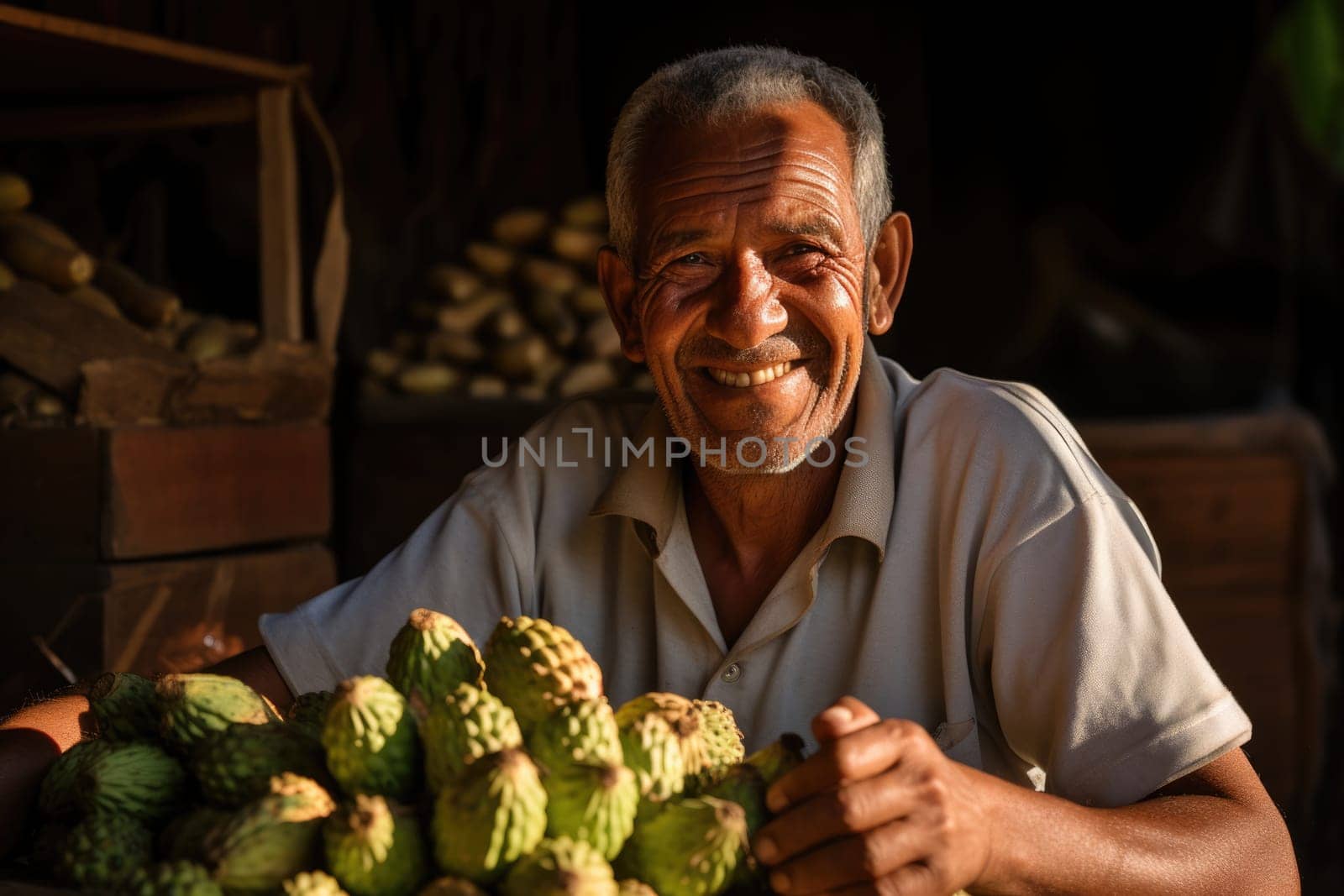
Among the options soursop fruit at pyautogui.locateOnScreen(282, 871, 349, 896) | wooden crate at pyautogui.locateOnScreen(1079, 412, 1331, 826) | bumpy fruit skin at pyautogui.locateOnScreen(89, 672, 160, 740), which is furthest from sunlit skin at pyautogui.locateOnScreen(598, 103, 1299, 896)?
wooden crate at pyautogui.locateOnScreen(1079, 412, 1331, 826)

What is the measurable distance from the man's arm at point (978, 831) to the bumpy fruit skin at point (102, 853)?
0.61 m

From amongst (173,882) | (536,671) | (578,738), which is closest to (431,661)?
(536,671)

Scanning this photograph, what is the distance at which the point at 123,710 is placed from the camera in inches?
59.8

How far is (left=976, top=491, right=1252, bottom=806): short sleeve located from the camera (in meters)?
1.69

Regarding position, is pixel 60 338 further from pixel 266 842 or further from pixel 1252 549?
pixel 1252 549

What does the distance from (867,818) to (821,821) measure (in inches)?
2.0

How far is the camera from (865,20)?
454 cm

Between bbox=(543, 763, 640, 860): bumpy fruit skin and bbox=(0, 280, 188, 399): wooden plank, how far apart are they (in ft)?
7.47

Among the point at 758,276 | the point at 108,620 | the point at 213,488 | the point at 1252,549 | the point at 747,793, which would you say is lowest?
the point at 1252,549

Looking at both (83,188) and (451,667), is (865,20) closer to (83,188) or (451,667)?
(83,188)

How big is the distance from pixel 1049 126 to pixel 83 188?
140 inches

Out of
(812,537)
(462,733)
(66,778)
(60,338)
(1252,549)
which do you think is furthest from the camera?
(1252,549)

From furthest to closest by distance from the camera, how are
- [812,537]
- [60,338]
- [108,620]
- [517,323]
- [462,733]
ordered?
[517,323] < [60,338] < [108,620] < [812,537] < [462,733]

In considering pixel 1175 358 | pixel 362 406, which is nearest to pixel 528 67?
pixel 362 406
